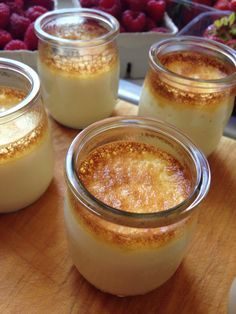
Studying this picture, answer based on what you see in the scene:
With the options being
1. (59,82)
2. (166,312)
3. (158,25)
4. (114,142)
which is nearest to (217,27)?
(158,25)

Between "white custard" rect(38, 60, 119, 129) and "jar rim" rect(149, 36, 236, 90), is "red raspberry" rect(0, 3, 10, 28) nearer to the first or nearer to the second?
"white custard" rect(38, 60, 119, 129)

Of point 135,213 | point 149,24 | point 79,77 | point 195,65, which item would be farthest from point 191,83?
point 149,24

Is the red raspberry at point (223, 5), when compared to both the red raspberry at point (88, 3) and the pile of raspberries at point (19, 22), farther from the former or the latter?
the pile of raspberries at point (19, 22)

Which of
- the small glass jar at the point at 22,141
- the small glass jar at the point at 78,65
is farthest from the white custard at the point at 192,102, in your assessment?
the small glass jar at the point at 22,141

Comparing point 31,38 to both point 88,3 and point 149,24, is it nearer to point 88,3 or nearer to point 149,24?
point 88,3

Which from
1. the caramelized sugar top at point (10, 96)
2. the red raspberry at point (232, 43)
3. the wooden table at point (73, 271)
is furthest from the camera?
the red raspberry at point (232, 43)
